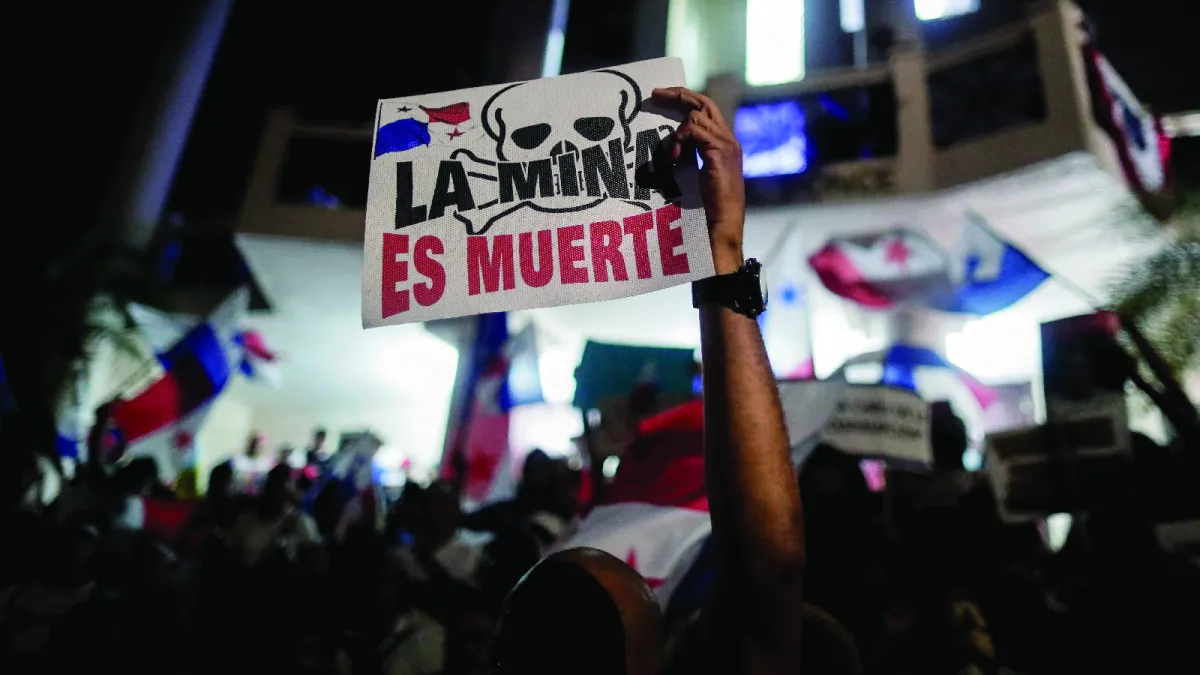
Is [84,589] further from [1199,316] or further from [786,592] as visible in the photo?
[1199,316]

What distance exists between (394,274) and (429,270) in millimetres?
79

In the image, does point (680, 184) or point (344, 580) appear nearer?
point (680, 184)

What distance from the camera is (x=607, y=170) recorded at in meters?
1.85

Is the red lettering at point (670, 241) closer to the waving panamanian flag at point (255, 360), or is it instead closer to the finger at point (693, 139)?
the finger at point (693, 139)

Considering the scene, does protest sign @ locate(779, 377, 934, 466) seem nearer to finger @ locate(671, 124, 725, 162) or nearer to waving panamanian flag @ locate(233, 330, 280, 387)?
finger @ locate(671, 124, 725, 162)

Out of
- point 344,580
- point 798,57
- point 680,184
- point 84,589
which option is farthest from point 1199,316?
point 798,57

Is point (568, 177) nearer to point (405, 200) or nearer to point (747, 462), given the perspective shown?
point (405, 200)

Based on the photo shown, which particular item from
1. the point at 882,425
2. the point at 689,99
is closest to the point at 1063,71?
the point at 882,425

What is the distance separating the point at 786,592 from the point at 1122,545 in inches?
97.1

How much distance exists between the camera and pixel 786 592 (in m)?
1.33

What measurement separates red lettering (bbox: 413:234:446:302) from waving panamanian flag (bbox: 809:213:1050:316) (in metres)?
5.65

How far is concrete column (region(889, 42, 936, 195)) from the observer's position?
28.9 feet

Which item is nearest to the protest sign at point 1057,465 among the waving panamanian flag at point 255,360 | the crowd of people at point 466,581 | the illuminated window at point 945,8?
the crowd of people at point 466,581

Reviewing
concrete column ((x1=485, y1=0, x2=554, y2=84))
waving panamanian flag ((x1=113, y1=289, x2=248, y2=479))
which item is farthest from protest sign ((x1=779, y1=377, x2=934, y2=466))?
concrete column ((x1=485, y1=0, x2=554, y2=84))
